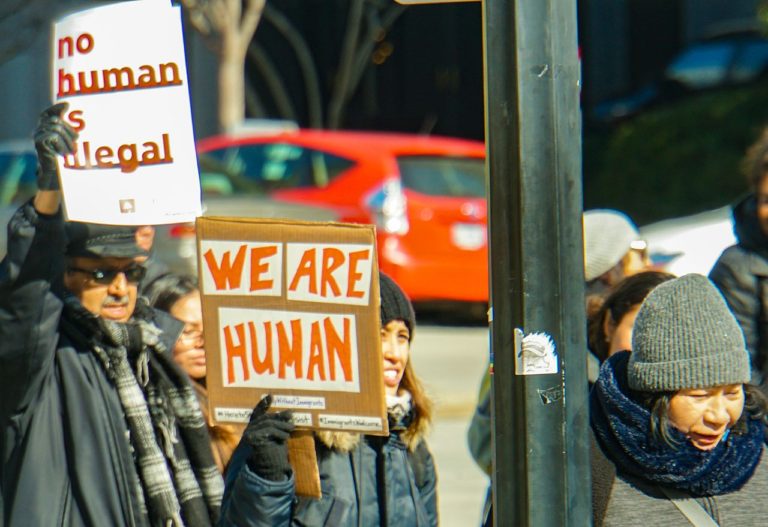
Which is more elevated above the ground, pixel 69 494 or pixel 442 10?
pixel 442 10

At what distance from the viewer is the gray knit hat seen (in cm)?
334

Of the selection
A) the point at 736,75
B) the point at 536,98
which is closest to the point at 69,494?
the point at 536,98

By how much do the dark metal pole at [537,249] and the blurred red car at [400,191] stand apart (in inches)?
355

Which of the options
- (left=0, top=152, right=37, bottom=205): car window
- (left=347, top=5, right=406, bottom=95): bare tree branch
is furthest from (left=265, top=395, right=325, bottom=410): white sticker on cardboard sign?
(left=347, top=5, right=406, bottom=95): bare tree branch

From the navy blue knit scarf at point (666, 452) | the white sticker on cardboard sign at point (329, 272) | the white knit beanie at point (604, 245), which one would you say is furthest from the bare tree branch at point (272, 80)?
the navy blue knit scarf at point (666, 452)

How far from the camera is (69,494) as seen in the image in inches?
144

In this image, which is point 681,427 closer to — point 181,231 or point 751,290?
point 751,290

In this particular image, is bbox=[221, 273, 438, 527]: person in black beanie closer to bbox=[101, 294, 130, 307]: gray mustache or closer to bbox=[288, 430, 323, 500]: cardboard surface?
bbox=[288, 430, 323, 500]: cardboard surface

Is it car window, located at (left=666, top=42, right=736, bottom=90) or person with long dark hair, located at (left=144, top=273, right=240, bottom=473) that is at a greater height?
car window, located at (left=666, top=42, right=736, bottom=90)

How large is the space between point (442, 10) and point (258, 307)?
855 inches

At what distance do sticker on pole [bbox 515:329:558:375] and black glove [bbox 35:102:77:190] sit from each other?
1275 millimetres

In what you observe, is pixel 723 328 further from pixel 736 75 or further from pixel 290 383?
pixel 736 75

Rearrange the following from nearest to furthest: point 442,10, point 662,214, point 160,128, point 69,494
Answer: point 69,494, point 160,128, point 662,214, point 442,10

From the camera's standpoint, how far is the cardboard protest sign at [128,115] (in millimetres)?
3928
